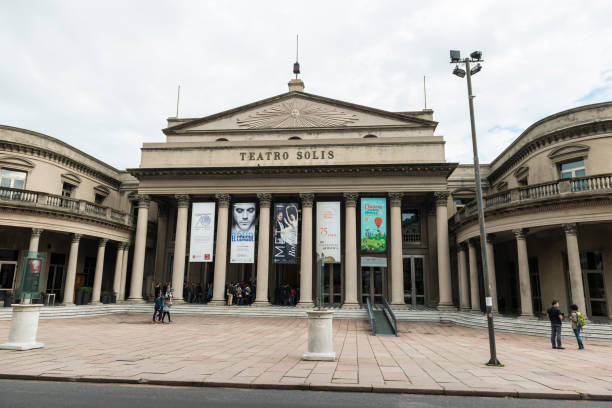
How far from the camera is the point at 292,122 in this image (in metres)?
30.2

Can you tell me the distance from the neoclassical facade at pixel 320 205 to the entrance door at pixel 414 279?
0.32ft

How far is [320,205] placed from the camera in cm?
2506

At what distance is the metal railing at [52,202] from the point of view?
22.2 m

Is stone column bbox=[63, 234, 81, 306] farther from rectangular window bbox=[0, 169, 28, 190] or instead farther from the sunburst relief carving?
the sunburst relief carving

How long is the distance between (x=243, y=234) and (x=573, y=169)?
63.1 ft

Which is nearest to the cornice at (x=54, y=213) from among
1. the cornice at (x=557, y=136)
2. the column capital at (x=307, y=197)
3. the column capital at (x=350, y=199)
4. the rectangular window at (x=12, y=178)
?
the rectangular window at (x=12, y=178)

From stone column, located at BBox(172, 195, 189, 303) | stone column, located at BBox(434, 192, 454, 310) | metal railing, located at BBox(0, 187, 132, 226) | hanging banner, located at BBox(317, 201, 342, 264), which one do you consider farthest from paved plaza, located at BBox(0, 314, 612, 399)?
metal railing, located at BBox(0, 187, 132, 226)

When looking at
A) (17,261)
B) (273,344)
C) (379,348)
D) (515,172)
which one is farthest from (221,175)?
(515,172)

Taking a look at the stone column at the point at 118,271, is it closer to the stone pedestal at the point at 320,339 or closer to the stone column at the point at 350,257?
the stone column at the point at 350,257

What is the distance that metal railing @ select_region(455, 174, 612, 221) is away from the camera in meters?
17.2

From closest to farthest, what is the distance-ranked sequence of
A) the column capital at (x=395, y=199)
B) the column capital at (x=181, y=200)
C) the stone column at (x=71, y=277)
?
the stone column at (x=71, y=277), the column capital at (x=395, y=199), the column capital at (x=181, y=200)

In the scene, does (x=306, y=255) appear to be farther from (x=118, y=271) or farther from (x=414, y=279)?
(x=118, y=271)

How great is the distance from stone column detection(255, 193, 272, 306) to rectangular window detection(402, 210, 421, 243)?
33.1 ft

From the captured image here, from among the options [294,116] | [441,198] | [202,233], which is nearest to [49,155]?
[202,233]
